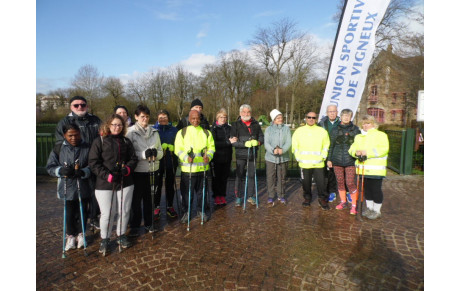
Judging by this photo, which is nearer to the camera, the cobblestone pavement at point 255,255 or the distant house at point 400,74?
the cobblestone pavement at point 255,255

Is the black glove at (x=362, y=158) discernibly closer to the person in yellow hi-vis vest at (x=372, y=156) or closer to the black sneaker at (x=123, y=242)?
the person in yellow hi-vis vest at (x=372, y=156)

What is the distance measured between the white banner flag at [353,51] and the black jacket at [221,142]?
3.33 meters

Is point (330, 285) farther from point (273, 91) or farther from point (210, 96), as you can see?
point (273, 91)

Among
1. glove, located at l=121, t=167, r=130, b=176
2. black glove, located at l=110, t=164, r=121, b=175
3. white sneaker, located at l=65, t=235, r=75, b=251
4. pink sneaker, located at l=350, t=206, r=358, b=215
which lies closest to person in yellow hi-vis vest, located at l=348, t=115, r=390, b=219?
pink sneaker, located at l=350, t=206, r=358, b=215

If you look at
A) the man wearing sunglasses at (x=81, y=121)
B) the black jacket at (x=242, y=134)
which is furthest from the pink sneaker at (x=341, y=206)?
the man wearing sunglasses at (x=81, y=121)

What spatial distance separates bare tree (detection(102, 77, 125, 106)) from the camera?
3869cm

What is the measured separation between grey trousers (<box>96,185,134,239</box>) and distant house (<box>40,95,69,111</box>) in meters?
36.7

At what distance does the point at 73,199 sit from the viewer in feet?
13.5

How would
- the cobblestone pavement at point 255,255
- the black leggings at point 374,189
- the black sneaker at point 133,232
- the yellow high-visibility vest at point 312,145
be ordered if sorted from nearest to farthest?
the cobblestone pavement at point 255,255 < the black sneaker at point 133,232 < the black leggings at point 374,189 < the yellow high-visibility vest at point 312,145

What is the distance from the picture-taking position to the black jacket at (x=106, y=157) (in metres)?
3.93

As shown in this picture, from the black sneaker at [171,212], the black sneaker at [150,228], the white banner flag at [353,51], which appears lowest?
the black sneaker at [150,228]

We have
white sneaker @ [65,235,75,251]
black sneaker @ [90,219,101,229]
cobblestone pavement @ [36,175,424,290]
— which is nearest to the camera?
cobblestone pavement @ [36,175,424,290]

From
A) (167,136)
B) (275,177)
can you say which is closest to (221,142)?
(167,136)

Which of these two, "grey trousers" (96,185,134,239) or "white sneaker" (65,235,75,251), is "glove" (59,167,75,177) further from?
"white sneaker" (65,235,75,251)
